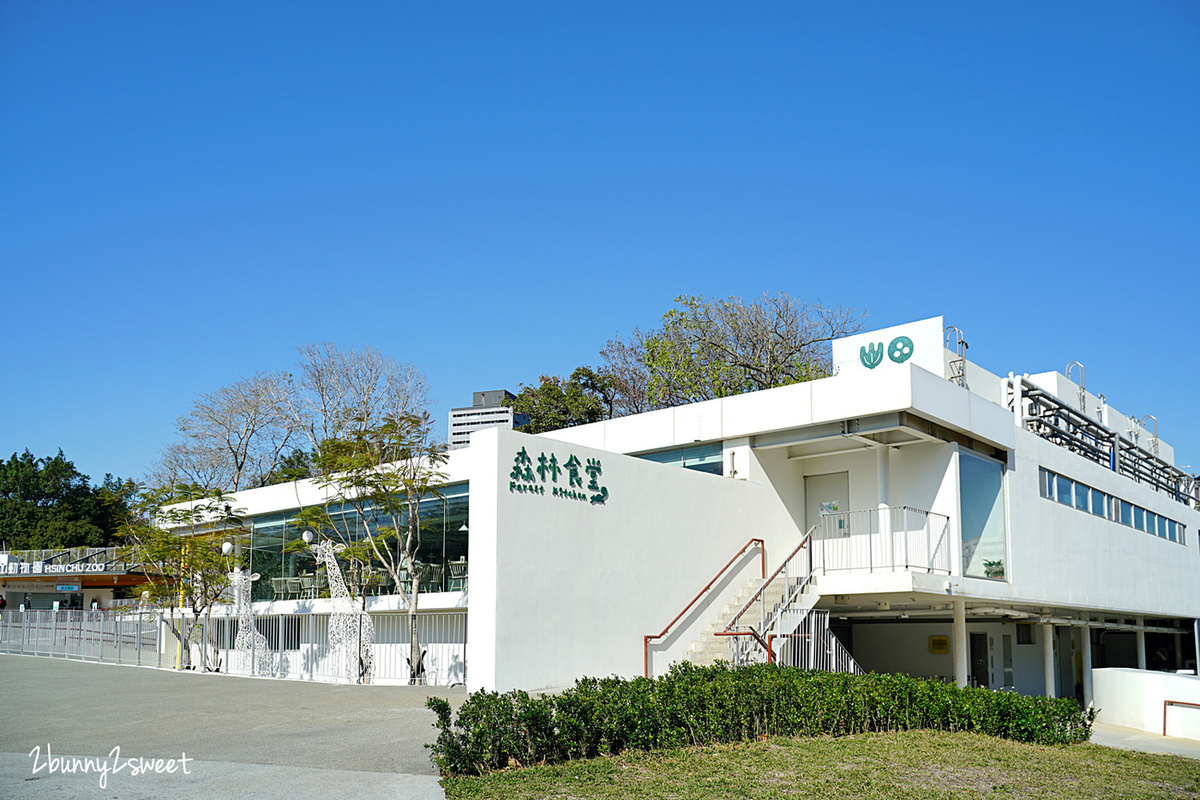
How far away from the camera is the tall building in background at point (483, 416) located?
45594mm

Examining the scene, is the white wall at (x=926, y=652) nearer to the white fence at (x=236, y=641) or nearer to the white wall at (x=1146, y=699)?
the white wall at (x=1146, y=699)

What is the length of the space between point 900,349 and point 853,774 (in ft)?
39.8

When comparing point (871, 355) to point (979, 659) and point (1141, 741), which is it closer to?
point (1141, 741)

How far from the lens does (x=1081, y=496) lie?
23391mm

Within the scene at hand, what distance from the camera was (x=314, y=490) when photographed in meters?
23.2

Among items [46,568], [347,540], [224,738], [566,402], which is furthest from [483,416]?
[224,738]

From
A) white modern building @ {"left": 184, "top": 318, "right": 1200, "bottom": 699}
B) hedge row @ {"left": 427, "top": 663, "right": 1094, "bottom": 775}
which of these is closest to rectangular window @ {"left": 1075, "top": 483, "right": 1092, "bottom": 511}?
white modern building @ {"left": 184, "top": 318, "right": 1200, "bottom": 699}

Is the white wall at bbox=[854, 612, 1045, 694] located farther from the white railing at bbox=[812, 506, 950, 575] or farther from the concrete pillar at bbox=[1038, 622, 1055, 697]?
the white railing at bbox=[812, 506, 950, 575]

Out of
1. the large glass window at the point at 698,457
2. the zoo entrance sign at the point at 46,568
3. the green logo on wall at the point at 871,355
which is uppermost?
the green logo on wall at the point at 871,355

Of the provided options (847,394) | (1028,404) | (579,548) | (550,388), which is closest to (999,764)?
(579,548)

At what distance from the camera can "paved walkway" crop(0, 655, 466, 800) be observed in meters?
8.26

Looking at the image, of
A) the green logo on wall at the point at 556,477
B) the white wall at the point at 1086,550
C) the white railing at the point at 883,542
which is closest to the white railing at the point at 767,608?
the white railing at the point at 883,542

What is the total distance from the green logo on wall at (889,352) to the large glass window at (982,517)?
2.42m

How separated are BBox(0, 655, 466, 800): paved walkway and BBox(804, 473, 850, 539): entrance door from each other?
25.3ft
